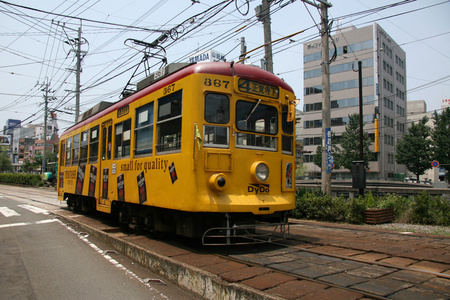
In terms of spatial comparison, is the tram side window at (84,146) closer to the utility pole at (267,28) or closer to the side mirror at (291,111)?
the utility pole at (267,28)

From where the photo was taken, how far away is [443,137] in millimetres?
40406

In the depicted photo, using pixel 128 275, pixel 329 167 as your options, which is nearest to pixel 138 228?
pixel 128 275

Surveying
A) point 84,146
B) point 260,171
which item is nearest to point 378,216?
point 260,171

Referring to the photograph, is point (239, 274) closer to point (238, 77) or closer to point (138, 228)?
point (238, 77)

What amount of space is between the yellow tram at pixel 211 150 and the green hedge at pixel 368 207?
16.2 ft

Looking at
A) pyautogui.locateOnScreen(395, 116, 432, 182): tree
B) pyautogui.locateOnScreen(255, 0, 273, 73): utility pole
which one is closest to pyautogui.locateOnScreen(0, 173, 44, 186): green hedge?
pyautogui.locateOnScreen(255, 0, 273, 73): utility pole

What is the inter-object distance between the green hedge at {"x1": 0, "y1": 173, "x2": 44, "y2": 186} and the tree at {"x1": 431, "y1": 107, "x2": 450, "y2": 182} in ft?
155

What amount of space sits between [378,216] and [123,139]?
25.6 ft

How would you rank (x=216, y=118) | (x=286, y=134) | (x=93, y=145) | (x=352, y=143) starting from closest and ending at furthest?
1. (x=216, y=118)
2. (x=286, y=134)
3. (x=93, y=145)
4. (x=352, y=143)

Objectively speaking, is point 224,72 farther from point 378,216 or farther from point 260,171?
point 378,216

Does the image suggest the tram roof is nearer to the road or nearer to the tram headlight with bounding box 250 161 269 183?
the tram headlight with bounding box 250 161 269 183

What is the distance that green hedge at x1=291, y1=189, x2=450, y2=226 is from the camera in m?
9.88

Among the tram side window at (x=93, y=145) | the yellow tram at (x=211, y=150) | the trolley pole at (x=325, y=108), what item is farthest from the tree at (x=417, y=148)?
the tram side window at (x=93, y=145)

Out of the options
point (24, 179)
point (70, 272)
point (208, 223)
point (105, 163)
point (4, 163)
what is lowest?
point (70, 272)
